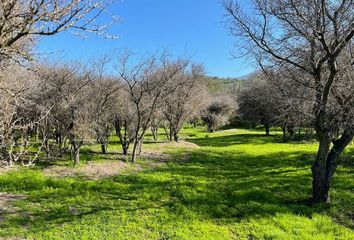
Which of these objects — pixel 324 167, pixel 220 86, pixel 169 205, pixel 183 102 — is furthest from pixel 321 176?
pixel 220 86

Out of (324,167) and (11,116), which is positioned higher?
(11,116)

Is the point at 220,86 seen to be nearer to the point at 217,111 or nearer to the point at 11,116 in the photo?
the point at 217,111

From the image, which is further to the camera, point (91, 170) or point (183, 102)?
point (183, 102)

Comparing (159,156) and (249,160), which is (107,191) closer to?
(159,156)

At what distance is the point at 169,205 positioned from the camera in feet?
35.0

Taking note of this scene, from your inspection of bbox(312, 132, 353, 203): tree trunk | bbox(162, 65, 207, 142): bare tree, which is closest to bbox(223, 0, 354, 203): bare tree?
bbox(312, 132, 353, 203): tree trunk

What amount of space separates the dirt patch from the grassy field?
0.13m

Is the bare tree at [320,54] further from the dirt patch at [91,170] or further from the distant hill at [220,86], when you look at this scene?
the distant hill at [220,86]

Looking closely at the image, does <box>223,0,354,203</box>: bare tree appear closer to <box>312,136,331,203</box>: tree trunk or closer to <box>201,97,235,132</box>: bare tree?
<box>312,136,331,203</box>: tree trunk

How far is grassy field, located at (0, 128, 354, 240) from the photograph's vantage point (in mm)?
8672

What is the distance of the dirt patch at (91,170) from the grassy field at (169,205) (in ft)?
0.42

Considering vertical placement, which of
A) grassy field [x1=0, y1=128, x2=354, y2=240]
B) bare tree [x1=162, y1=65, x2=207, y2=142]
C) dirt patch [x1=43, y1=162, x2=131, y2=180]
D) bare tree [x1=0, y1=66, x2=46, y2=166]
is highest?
bare tree [x1=162, y1=65, x2=207, y2=142]

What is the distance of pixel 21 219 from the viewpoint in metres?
8.77

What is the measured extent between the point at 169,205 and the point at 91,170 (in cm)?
577
